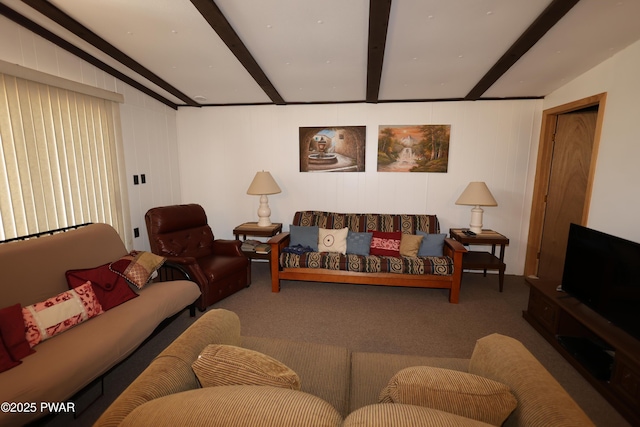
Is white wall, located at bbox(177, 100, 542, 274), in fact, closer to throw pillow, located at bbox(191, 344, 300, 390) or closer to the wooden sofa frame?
the wooden sofa frame

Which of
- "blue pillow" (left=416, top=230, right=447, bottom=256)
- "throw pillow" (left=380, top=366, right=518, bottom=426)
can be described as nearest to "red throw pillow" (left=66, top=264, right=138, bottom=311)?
"throw pillow" (left=380, top=366, right=518, bottom=426)

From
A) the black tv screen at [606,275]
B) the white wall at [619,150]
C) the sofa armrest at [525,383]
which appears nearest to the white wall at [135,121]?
the sofa armrest at [525,383]

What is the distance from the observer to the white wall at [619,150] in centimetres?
231

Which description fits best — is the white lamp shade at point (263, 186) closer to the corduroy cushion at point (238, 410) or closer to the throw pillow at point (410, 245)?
the throw pillow at point (410, 245)

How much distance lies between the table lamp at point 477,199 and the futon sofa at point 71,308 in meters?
3.12

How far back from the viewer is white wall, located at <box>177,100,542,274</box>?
380 cm

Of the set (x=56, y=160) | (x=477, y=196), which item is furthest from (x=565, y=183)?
(x=56, y=160)

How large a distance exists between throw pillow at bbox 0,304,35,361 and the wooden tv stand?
11.1ft

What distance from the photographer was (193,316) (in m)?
2.86

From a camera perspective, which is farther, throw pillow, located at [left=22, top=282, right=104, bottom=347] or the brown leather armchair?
the brown leather armchair

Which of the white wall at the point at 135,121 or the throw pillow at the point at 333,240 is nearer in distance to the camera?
the white wall at the point at 135,121

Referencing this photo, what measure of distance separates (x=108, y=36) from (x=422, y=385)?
3329 millimetres

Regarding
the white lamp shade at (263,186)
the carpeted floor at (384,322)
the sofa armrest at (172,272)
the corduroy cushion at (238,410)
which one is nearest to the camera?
the corduroy cushion at (238,410)

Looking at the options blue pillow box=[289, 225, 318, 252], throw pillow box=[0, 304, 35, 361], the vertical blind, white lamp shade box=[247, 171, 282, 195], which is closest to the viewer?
throw pillow box=[0, 304, 35, 361]
